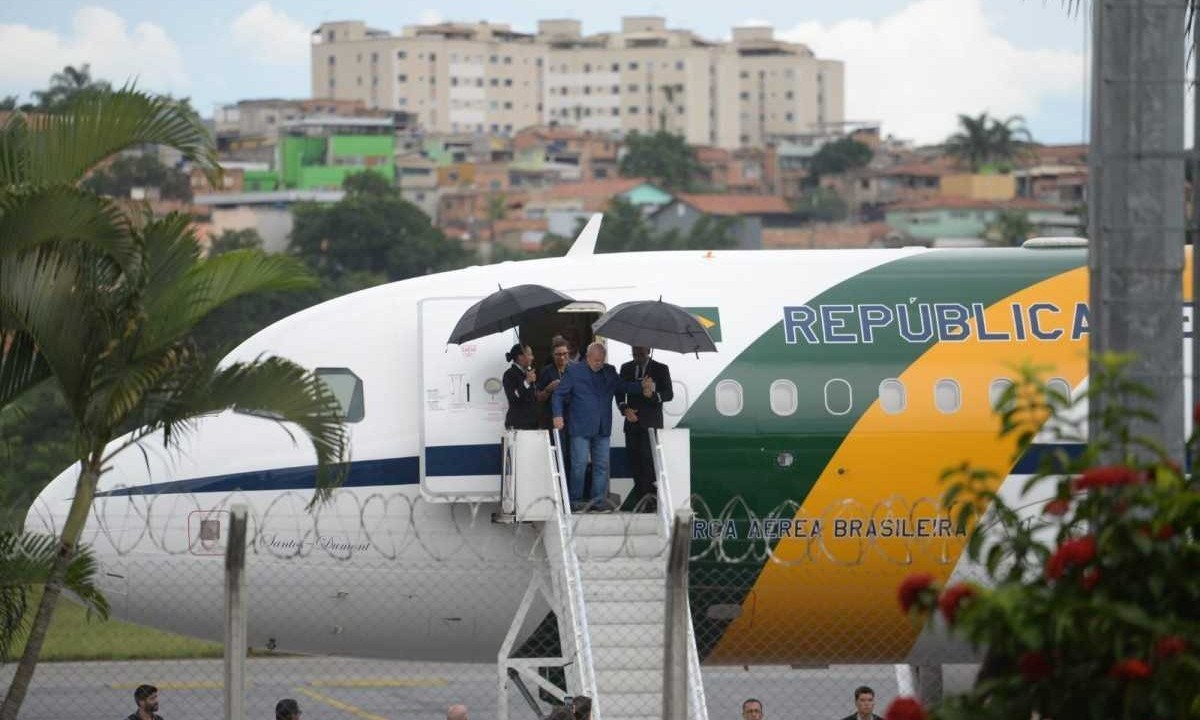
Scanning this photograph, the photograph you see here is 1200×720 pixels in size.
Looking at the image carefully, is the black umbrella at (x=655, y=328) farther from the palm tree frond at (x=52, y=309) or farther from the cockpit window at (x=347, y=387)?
the palm tree frond at (x=52, y=309)

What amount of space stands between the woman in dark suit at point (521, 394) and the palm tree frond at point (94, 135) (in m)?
4.96

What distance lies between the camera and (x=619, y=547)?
648 inches

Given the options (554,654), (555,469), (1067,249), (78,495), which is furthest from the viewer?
(1067,249)

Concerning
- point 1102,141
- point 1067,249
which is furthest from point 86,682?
point 1102,141

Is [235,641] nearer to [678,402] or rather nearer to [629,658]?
[629,658]

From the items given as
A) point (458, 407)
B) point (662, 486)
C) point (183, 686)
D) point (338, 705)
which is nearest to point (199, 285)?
point (458, 407)

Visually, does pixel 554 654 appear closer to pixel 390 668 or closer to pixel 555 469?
pixel 555 469

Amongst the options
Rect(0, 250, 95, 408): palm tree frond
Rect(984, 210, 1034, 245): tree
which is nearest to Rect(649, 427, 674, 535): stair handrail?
Rect(0, 250, 95, 408): palm tree frond

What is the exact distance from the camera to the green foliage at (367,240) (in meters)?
123

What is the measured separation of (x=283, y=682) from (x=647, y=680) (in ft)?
57.4

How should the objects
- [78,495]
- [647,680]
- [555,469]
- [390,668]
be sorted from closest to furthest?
[78,495] < [647,680] < [555,469] < [390,668]

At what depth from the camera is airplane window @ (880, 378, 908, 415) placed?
57.3 ft

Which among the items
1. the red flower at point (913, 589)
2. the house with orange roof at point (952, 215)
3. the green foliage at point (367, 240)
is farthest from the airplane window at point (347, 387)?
the house with orange roof at point (952, 215)

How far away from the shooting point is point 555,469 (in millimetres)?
16516
